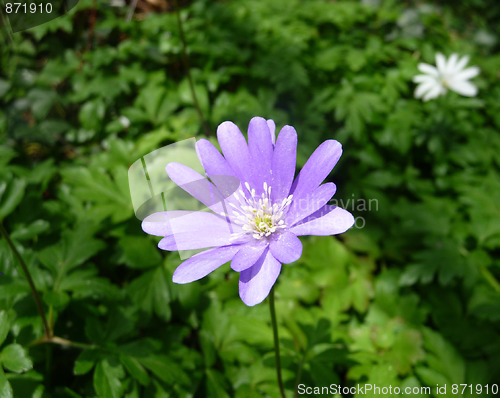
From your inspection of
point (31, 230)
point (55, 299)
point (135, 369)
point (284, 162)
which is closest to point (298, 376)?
point (135, 369)

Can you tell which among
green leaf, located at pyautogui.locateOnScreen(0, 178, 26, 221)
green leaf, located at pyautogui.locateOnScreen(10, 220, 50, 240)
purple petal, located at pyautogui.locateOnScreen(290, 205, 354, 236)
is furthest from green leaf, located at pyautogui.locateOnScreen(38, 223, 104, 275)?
purple petal, located at pyautogui.locateOnScreen(290, 205, 354, 236)

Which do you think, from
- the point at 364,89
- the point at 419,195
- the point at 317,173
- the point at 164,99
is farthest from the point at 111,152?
the point at 419,195

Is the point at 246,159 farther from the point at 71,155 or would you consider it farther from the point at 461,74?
the point at 461,74

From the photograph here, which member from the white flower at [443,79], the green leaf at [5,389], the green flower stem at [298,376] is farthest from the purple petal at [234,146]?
the white flower at [443,79]

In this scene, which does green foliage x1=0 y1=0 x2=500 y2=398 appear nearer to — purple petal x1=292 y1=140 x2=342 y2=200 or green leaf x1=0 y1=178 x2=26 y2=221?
green leaf x1=0 y1=178 x2=26 y2=221

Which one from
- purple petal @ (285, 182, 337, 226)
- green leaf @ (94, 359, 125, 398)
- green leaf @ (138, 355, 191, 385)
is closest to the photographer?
purple petal @ (285, 182, 337, 226)

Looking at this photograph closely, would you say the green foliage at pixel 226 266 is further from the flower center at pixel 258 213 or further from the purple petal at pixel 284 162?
the purple petal at pixel 284 162

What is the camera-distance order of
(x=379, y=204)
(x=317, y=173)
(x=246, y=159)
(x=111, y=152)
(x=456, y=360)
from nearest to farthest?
(x=317, y=173) < (x=246, y=159) < (x=456, y=360) < (x=111, y=152) < (x=379, y=204)

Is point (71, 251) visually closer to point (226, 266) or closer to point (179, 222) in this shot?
point (226, 266)
